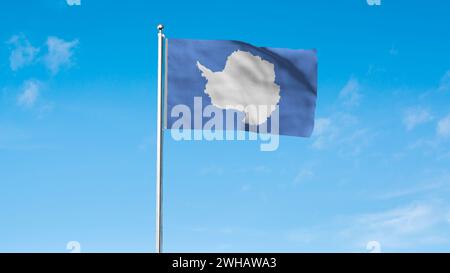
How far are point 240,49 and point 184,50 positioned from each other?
1748 millimetres

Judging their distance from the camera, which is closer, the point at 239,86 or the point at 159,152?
the point at 159,152

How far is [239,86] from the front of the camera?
824 inches

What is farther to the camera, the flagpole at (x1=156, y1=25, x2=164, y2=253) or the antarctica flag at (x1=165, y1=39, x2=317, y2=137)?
the antarctica flag at (x1=165, y1=39, x2=317, y2=137)

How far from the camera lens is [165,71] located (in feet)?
65.2

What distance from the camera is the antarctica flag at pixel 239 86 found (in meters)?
19.8

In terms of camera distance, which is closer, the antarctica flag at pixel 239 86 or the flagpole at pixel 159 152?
the flagpole at pixel 159 152

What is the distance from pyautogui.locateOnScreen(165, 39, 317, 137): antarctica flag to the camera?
65.0 ft

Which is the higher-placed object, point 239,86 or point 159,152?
point 239,86
